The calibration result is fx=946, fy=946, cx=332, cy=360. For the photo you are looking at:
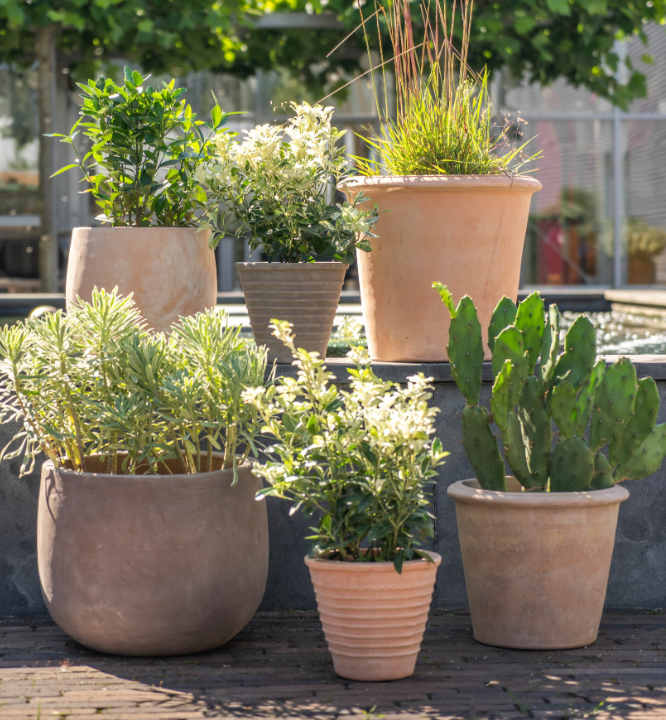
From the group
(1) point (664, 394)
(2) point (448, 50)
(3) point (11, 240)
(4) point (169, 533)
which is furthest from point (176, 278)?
(3) point (11, 240)

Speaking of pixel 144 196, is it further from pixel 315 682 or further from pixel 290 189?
pixel 315 682

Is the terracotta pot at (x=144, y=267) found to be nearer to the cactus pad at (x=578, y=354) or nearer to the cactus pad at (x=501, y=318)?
the cactus pad at (x=501, y=318)

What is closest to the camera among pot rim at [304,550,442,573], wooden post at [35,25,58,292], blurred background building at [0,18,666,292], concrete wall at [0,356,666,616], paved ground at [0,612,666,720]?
paved ground at [0,612,666,720]

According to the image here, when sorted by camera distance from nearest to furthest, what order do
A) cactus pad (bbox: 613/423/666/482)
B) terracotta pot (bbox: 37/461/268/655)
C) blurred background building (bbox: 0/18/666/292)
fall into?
terracotta pot (bbox: 37/461/268/655)
cactus pad (bbox: 613/423/666/482)
blurred background building (bbox: 0/18/666/292)

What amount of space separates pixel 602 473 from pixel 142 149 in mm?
1656

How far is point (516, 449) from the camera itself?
253 centimetres

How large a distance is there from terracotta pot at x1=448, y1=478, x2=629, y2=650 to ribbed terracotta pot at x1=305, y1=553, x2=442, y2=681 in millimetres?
265

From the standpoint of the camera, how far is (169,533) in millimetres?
2379

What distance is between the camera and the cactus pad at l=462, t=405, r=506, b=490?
2.56 metres

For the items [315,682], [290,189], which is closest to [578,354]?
[290,189]

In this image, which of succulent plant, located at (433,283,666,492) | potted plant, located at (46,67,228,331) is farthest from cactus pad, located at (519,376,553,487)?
potted plant, located at (46,67,228,331)

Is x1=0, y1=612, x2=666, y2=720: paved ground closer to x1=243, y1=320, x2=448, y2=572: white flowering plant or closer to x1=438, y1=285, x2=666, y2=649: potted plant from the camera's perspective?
x1=438, y1=285, x2=666, y2=649: potted plant

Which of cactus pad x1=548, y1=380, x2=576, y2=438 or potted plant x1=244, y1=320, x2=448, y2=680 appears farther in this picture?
cactus pad x1=548, y1=380, x2=576, y2=438

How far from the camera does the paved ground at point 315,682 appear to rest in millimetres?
2107
